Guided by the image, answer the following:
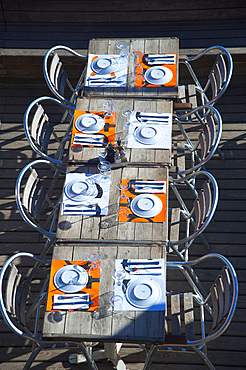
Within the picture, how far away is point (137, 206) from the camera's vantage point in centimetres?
371

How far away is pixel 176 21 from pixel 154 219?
10.9 ft

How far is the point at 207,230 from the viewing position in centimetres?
473

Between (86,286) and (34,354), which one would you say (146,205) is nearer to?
(86,286)

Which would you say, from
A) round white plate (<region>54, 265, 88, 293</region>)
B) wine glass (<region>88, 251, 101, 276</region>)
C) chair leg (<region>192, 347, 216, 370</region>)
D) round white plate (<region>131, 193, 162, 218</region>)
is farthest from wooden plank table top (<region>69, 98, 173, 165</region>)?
chair leg (<region>192, 347, 216, 370</region>)

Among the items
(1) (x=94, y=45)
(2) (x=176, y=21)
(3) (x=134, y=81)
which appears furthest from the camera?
(2) (x=176, y=21)

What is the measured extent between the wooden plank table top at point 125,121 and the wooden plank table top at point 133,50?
107 millimetres

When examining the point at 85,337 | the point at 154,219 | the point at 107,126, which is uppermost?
the point at 107,126

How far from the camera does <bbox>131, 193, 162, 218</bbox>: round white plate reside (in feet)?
12.1

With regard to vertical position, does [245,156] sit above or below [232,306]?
above

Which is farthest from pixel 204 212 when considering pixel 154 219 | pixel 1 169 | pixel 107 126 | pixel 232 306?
pixel 1 169

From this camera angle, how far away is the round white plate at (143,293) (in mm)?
3246

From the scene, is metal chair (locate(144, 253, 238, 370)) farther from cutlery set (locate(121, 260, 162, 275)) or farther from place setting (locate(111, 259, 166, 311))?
cutlery set (locate(121, 260, 162, 275))

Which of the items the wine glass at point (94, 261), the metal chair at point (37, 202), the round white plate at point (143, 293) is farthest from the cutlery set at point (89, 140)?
the round white plate at point (143, 293)

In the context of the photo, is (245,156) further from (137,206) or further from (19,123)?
(19,123)
